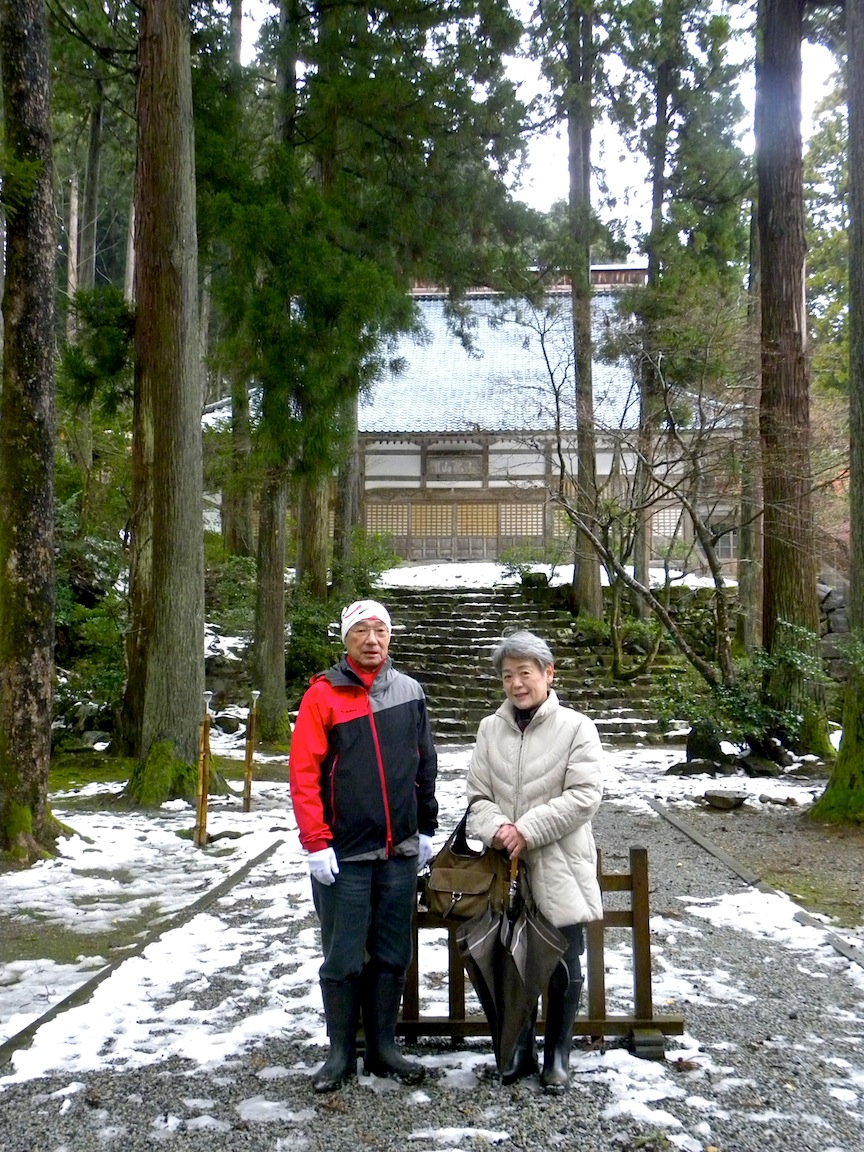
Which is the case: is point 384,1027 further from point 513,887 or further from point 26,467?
point 26,467

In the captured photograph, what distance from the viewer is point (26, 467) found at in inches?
219

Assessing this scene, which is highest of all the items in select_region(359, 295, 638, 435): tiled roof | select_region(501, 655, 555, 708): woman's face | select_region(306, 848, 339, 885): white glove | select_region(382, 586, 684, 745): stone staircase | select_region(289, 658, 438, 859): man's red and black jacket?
select_region(359, 295, 638, 435): tiled roof

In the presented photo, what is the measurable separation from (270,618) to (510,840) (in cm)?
902

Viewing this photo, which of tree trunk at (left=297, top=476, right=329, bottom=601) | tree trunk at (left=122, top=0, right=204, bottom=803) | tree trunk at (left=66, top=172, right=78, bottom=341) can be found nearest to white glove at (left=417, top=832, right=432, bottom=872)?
tree trunk at (left=122, top=0, right=204, bottom=803)

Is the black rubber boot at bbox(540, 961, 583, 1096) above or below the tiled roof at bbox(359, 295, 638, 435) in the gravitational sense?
below

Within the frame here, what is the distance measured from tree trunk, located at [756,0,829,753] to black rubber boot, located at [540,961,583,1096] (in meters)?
7.14

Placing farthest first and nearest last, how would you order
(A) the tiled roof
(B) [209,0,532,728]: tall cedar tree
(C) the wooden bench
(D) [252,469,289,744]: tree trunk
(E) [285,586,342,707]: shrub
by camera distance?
(A) the tiled roof
(E) [285,586,342,707]: shrub
(D) [252,469,289,744]: tree trunk
(B) [209,0,532,728]: tall cedar tree
(C) the wooden bench

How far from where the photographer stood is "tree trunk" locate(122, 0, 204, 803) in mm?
7668

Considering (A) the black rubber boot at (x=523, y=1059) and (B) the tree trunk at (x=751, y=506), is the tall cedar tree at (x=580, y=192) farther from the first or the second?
(A) the black rubber boot at (x=523, y=1059)

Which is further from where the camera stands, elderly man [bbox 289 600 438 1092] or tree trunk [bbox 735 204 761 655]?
tree trunk [bbox 735 204 761 655]

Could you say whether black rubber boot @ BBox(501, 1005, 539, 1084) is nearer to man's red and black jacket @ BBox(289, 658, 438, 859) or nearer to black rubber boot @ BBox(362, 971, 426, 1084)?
black rubber boot @ BBox(362, 971, 426, 1084)

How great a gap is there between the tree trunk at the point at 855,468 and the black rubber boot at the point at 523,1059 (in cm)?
447

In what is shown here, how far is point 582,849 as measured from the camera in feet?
9.20

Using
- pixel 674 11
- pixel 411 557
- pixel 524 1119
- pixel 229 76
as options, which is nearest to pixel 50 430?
pixel 524 1119
